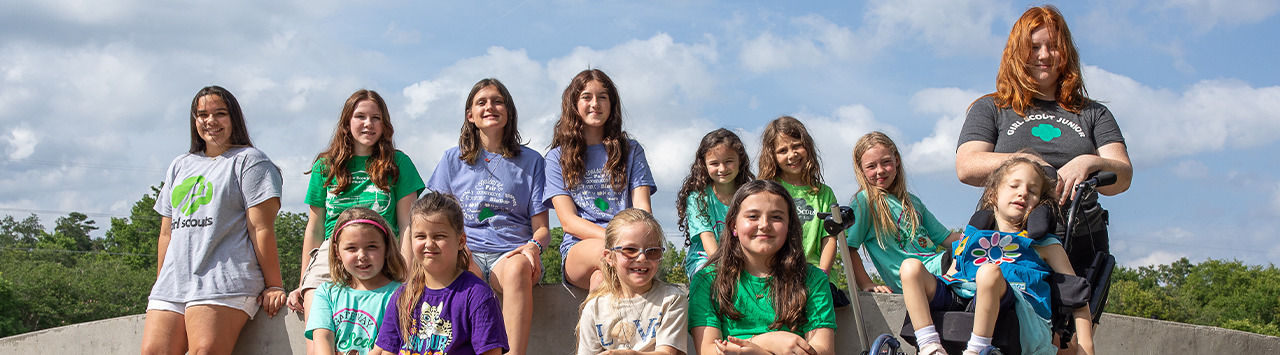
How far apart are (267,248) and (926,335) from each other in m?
3.44

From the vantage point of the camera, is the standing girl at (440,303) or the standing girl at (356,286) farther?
the standing girl at (356,286)

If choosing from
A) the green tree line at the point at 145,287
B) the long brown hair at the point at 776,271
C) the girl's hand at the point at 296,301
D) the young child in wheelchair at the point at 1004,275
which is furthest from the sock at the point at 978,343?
the green tree line at the point at 145,287

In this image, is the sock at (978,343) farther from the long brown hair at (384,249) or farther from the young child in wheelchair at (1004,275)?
the long brown hair at (384,249)

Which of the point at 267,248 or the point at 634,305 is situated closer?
the point at 634,305

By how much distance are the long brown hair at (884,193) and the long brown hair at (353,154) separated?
275 centimetres

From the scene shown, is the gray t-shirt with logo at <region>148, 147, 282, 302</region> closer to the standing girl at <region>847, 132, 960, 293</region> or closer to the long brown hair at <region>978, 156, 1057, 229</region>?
the standing girl at <region>847, 132, 960, 293</region>

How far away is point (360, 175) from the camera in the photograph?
16.0 feet

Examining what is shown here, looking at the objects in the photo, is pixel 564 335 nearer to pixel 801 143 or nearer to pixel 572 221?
pixel 572 221

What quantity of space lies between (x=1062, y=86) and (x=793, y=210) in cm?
160

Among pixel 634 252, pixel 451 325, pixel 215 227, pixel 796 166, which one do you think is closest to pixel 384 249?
pixel 451 325

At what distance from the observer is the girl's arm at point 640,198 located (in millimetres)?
4879

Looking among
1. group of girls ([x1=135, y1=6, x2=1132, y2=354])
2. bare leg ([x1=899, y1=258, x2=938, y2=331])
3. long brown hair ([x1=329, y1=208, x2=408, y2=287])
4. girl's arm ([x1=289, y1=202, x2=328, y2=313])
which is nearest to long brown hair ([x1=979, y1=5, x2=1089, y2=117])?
group of girls ([x1=135, y1=6, x2=1132, y2=354])

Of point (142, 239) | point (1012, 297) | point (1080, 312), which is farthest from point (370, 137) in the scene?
point (142, 239)

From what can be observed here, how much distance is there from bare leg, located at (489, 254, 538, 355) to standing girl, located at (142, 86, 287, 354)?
57.2 inches
